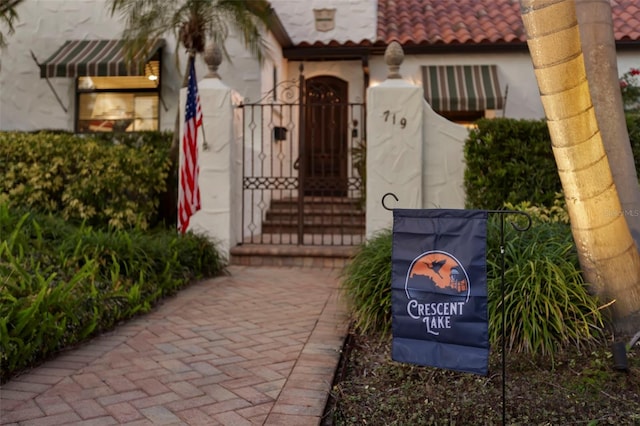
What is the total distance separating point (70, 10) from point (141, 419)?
9.64 meters

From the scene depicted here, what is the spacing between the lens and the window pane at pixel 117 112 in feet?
35.2

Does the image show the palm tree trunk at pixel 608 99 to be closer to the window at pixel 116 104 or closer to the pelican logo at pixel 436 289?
the pelican logo at pixel 436 289

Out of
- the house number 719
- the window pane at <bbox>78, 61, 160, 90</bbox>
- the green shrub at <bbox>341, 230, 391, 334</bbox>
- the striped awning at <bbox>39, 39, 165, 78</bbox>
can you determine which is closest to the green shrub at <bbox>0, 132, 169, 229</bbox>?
the striped awning at <bbox>39, 39, 165, 78</bbox>

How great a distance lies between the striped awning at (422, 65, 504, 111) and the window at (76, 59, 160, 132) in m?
5.02

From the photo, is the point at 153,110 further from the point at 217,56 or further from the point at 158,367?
the point at 158,367

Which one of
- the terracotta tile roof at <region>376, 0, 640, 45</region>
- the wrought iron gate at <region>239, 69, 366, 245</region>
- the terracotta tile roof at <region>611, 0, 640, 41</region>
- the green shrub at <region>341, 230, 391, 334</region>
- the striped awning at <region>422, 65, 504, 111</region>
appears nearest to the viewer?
the green shrub at <region>341, 230, 391, 334</region>

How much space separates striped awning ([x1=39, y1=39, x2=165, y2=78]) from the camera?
9242 mm

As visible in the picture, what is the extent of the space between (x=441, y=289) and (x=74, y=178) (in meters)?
6.32

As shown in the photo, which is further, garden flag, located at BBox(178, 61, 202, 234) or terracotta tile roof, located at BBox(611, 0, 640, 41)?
terracotta tile roof, located at BBox(611, 0, 640, 41)

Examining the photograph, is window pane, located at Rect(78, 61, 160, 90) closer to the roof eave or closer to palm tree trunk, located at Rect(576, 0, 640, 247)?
the roof eave

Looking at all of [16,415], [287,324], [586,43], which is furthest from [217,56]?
[16,415]

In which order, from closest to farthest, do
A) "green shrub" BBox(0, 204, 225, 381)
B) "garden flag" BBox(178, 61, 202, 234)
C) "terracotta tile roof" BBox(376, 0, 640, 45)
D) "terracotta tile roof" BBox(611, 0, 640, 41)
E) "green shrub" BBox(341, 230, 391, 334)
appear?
"green shrub" BBox(0, 204, 225, 381), "green shrub" BBox(341, 230, 391, 334), "garden flag" BBox(178, 61, 202, 234), "terracotta tile roof" BBox(611, 0, 640, 41), "terracotta tile roof" BBox(376, 0, 640, 45)

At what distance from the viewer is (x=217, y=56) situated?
7.78 meters

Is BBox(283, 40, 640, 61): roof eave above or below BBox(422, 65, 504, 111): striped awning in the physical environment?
above
